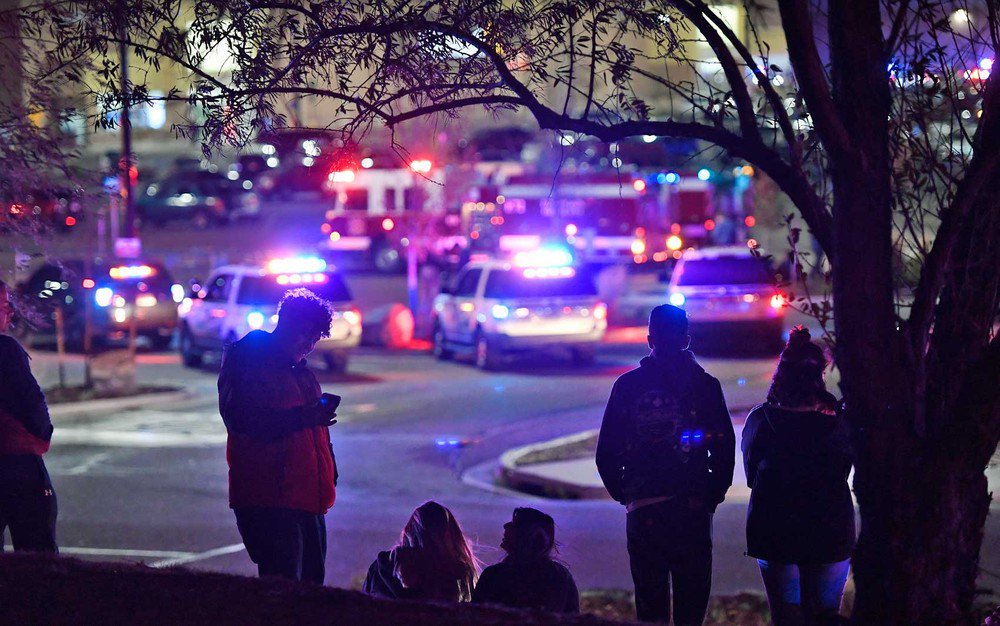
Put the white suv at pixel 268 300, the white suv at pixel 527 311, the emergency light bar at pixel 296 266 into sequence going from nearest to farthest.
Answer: the white suv at pixel 268 300 → the emergency light bar at pixel 296 266 → the white suv at pixel 527 311

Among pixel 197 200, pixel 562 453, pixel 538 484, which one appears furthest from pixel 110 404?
pixel 197 200

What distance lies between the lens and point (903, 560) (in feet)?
18.4

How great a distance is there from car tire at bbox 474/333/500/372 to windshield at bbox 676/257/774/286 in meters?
3.29

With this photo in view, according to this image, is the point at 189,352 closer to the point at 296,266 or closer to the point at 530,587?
the point at 296,266

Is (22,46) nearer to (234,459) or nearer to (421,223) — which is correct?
(234,459)

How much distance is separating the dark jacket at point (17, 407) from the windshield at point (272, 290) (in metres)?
13.5

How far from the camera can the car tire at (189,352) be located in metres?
22.0

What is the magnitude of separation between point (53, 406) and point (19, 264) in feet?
34.5

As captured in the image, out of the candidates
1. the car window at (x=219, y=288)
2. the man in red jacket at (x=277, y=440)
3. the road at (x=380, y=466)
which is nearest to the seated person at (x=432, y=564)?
the road at (x=380, y=466)

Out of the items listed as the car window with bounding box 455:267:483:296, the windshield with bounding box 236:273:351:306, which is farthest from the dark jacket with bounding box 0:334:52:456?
the car window with bounding box 455:267:483:296

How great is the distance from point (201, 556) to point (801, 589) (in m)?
5.30

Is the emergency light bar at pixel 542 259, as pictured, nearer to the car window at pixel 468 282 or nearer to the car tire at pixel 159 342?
the car window at pixel 468 282

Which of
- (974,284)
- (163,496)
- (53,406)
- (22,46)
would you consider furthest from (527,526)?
(53,406)

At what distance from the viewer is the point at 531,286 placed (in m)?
20.8
